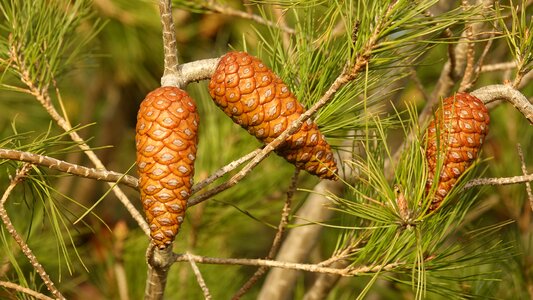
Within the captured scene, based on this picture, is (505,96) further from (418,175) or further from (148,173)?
(148,173)

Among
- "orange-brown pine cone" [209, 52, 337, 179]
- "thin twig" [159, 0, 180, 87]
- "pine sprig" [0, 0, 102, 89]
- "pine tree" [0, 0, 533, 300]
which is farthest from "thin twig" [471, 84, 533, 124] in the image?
"pine sprig" [0, 0, 102, 89]

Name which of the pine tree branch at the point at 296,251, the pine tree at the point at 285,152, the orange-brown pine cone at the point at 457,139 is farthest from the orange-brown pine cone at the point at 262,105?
the pine tree branch at the point at 296,251

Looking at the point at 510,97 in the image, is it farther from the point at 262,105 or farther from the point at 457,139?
the point at 262,105

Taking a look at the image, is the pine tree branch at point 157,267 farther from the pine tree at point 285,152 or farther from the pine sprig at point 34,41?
the pine sprig at point 34,41

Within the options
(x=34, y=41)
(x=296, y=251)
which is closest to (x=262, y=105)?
(x=34, y=41)

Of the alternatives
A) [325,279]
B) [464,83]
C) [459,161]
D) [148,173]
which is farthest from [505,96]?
[325,279]

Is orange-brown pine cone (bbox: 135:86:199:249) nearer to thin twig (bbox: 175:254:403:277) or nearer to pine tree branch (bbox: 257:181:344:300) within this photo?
thin twig (bbox: 175:254:403:277)
